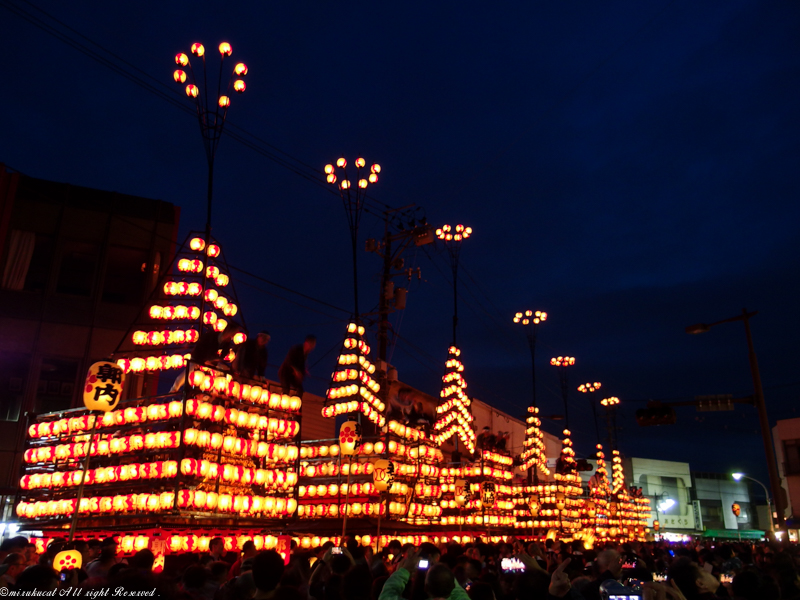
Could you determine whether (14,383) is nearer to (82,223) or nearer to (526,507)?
(82,223)

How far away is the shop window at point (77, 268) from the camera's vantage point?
2320 cm

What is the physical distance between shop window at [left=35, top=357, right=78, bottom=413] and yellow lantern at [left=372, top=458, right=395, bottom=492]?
11850mm

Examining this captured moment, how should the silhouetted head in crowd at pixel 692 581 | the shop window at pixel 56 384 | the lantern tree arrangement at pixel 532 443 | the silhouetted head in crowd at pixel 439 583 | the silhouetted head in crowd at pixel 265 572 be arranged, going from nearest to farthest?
the silhouetted head in crowd at pixel 439 583 < the silhouetted head in crowd at pixel 265 572 < the silhouetted head in crowd at pixel 692 581 < the shop window at pixel 56 384 < the lantern tree arrangement at pixel 532 443

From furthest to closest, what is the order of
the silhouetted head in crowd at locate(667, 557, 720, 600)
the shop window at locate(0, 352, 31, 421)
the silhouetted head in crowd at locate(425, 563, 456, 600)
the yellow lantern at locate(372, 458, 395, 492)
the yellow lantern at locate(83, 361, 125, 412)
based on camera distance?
the shop window at locate(0, 352, 31, 421)
the yellow lantern at locate(372, 458, 395, 492)
the yellow lantern at locate(83, 361, 125, 412)
the silhouetted head in crowd at locate(667, 557, 720, 600)
the silhouetted head in crowd at locate(425, 563, 456, 600)

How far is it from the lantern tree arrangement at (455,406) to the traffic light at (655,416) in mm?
11217

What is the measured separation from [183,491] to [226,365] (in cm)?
379

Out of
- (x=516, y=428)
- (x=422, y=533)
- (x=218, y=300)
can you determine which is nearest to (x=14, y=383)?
(x=218, y=300)

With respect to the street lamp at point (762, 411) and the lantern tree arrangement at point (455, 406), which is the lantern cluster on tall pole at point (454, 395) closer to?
the lantern tree arrangement at point (455, 406)

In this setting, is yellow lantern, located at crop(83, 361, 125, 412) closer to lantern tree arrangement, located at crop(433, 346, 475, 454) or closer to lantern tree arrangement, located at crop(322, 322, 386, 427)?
lantern tree arrangement, located at crop(322, 322, 386, 427)

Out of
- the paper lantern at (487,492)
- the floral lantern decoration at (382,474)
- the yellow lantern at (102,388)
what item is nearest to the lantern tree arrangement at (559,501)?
the paper lantern at (487,492)

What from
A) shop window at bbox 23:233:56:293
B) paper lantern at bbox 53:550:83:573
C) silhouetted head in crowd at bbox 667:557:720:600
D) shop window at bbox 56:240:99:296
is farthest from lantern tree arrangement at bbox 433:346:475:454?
silhouetted head in crowd at bbox 667:557:720:600

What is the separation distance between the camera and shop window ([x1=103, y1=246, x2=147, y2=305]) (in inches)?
946

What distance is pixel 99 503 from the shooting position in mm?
14641

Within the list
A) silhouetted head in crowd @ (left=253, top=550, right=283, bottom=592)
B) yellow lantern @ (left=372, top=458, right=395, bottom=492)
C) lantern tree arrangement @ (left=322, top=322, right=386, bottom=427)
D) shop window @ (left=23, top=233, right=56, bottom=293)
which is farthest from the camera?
shop window @ (left=23, top=233, right=56, bottom=293)
